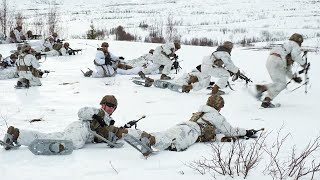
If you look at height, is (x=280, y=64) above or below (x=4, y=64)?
above

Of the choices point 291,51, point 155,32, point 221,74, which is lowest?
point 221,74

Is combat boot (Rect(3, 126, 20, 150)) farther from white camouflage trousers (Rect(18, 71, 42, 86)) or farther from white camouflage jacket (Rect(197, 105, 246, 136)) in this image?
white camouflage trousers (Rect(18, 71, 42, 86))

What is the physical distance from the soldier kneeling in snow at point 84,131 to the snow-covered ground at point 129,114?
13 cm

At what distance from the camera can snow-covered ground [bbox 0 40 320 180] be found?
4.53 metres

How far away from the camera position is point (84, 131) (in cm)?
532

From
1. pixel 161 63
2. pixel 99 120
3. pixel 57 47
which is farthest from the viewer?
pixel 57 47

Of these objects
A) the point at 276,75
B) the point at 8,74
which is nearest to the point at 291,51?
the point at 276,75

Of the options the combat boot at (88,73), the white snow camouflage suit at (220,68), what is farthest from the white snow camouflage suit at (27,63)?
the white snow camouflage suit at (220,68)

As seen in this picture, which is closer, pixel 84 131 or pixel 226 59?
pixel 84 131

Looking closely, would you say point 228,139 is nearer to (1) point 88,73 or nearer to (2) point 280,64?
(2) point 280,64

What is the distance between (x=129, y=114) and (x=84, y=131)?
2458 millimetres

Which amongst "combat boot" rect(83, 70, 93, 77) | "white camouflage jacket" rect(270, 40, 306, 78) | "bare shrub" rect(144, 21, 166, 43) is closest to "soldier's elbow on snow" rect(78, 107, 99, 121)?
"white camouflage jacket" rect(270, 40, 306, 78)

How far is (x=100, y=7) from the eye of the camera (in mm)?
51250

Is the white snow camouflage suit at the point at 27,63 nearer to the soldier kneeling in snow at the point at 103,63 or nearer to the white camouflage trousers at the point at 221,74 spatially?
the soldier kneeling in snow at the point at 103,63
